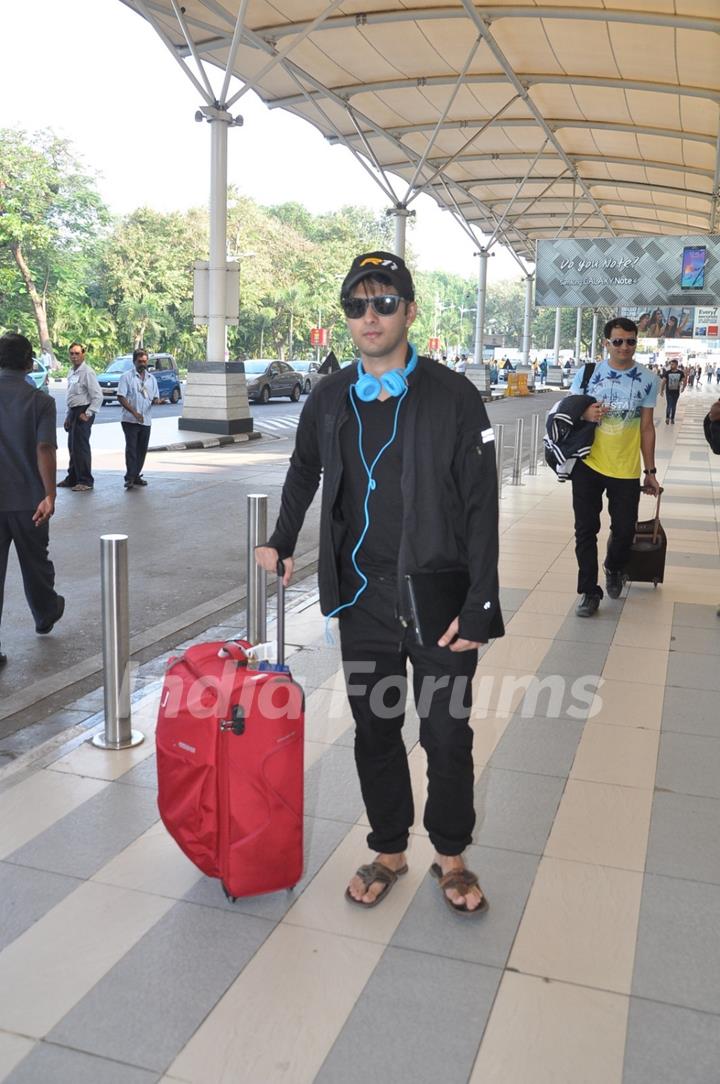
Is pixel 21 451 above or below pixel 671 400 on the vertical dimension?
above

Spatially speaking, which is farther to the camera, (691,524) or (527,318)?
(527,318)

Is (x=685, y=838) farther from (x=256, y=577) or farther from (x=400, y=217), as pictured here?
(x=400, y=217)

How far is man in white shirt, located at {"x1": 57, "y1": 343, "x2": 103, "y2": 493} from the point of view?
502 inches

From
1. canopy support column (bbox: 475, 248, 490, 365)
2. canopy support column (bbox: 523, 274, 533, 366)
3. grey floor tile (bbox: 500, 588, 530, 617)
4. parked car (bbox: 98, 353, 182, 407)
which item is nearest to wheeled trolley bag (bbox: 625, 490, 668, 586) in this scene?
grey floor tile (bbox: 500, 588, 530, 617)

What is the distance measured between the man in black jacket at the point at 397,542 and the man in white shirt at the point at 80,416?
9.96 m

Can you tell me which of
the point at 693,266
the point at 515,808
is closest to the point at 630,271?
the point at 693,266

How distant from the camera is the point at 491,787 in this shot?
13.7ft

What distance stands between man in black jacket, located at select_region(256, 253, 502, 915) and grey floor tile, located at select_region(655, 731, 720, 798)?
135 cm

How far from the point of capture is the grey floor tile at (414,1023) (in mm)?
2482

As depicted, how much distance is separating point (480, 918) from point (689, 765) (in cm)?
165

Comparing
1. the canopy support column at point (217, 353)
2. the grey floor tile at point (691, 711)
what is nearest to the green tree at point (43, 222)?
the canopy support column at point (217, 353)

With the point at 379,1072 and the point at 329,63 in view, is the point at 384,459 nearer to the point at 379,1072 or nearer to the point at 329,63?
the point at 379,1072

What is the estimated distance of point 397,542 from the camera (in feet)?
10.2

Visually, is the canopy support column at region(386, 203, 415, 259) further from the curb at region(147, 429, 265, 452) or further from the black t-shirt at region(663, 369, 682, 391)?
the curb at region(147, 429, 265, 452)
